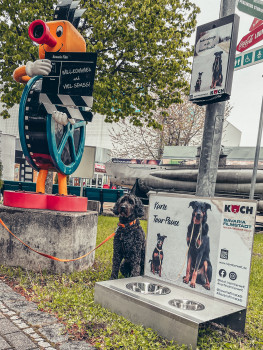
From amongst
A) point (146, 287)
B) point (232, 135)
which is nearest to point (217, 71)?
point (146, 287)

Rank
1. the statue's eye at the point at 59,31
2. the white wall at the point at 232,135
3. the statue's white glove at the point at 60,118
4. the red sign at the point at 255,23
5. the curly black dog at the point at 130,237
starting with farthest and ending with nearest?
1. the white wall at the point at 232,135
2. the statue's eye at the point at 59,31
3. the statue's white glove at the point at 60,118
4. the curly black dog at the point at 130,237
5. the red sign at the point at 255,23

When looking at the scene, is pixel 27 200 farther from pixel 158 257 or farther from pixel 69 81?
pixel 158 257

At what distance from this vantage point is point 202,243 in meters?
3.25

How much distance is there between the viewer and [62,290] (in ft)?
12.6

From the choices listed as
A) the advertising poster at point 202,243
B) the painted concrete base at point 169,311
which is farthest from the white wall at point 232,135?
the painted concrete base at point 169,311

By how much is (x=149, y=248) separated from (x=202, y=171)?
1137 millimetres

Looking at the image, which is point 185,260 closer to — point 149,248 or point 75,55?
point 149,248

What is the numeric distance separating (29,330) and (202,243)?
1777 millimetres

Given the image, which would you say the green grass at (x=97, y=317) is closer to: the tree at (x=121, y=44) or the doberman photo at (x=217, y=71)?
the doberman photo at (x=217, y=71)

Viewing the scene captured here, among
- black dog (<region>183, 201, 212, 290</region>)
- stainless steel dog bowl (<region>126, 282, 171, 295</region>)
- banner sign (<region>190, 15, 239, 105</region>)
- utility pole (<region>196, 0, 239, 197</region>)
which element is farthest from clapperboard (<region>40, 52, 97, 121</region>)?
stainless steel dog bowl (<region>126, 282, 171, 295</region>)

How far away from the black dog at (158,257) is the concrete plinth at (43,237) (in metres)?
1.33

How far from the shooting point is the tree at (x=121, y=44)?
9.91 metres

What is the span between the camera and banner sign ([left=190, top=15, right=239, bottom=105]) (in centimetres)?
297

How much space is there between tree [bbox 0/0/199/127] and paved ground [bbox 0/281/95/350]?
24.6 feet
